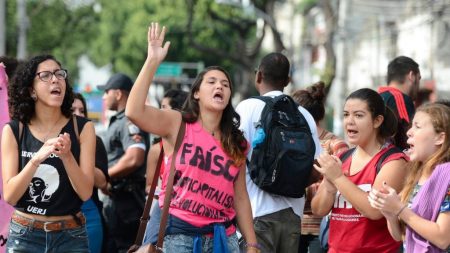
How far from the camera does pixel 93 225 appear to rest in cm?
681

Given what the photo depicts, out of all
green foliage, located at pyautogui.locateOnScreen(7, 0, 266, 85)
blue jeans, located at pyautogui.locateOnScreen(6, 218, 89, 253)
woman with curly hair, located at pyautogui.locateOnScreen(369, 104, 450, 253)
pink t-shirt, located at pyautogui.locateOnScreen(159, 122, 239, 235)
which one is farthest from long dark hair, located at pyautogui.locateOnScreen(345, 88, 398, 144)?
green foliage, located at pyautogui.locateOnScreen(7, 0, 266, 85)

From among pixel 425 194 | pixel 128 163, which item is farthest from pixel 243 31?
pixel 425 194

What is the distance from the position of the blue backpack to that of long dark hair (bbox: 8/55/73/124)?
1.41m

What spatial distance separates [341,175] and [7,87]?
2.37m

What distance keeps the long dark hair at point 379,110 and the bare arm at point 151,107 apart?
1.31 m

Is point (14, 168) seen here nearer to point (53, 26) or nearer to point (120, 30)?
point (120, 30)

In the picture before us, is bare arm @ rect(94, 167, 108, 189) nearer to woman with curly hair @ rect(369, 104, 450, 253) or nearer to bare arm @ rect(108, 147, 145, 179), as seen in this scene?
bare arm @ rect(108, 147, 145, 179)

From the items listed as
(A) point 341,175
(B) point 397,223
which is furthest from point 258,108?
(B) point 397,223

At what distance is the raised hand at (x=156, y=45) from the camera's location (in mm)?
5276

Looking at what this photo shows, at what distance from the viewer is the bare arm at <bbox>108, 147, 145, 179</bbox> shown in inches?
333

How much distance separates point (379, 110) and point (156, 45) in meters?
1.62

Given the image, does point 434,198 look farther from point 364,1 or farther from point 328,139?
point 364,1

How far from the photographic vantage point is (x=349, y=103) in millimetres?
6008

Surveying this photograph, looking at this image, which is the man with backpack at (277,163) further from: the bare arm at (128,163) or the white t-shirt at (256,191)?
the bare arm at (128,163)
